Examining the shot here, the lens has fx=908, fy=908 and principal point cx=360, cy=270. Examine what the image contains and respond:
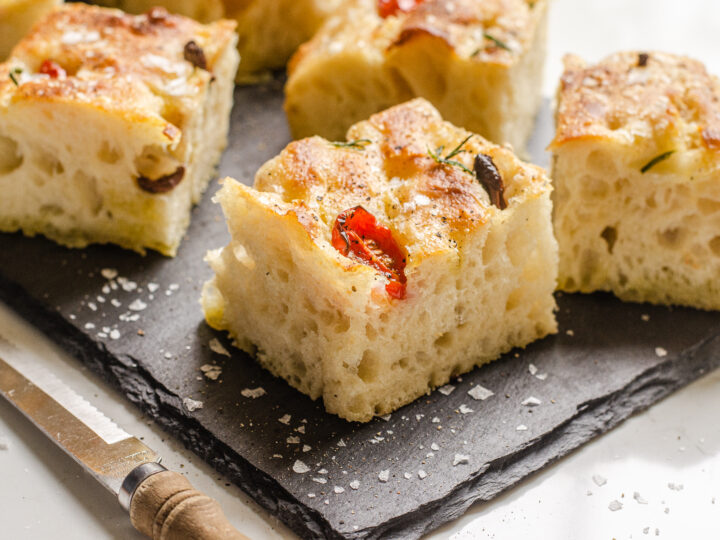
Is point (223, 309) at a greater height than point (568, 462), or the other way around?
point (223, 309)

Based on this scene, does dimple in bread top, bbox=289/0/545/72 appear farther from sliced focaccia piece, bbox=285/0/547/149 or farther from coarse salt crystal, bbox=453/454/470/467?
coarse salt crystal, bbox=453/454/470/467

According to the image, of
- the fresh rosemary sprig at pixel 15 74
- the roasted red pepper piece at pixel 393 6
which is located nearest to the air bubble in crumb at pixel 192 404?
the fresh rosemary sprig at pixel 15 74

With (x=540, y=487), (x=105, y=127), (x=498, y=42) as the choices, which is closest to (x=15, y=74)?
(x=105, y=127)

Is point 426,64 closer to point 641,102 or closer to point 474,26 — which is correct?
point 474,26

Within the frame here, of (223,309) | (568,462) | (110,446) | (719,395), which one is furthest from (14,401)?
(719,395)

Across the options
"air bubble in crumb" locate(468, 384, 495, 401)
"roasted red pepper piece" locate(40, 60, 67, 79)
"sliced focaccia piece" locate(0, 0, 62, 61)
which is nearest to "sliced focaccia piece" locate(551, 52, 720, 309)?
"air bubble in crumb" locate(468, 384, 495, 401)

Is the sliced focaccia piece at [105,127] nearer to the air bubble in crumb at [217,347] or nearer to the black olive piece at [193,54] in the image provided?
the black olive piece at [193,54]

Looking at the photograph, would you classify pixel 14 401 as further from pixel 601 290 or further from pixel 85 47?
pixel 601 290
